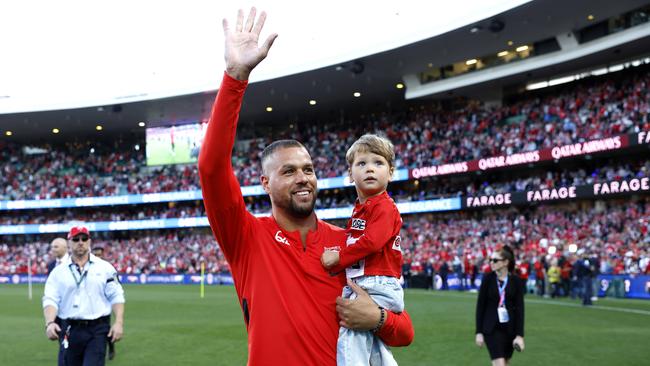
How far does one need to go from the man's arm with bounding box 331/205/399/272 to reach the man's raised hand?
1070 millimetres

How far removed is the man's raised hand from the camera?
2902 millimetres

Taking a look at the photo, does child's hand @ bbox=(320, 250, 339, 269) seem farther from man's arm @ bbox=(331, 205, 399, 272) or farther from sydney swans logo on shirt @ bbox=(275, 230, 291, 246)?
sydney swans logo on shirt @ bbox=(275, 230, 291, 246)

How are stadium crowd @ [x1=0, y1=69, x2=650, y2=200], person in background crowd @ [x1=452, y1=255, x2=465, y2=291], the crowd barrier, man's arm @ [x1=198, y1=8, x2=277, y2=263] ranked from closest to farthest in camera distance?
1. man's arm @ [x1=198, y1=8, x2=277, y2=263]
2. the crowd barrier
3. person in background crowd @ [x1=452, y1=255, x2=465, y2=291]
4. stadium crowd @ [x1=0, y1=69, x2=650, y2=200]

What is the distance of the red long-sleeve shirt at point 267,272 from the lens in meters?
2.94

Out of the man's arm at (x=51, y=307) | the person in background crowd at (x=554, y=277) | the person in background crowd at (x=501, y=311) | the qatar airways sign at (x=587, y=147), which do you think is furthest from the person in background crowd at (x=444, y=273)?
the man's arm at (x=51, y=307)

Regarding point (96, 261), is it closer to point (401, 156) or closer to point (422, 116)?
point (401, 156)

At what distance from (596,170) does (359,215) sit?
3590 cm

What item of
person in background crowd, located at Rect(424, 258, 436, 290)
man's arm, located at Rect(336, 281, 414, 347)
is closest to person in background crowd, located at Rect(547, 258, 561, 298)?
person in background crowd, located at Rect(424, 258, 436, 290)

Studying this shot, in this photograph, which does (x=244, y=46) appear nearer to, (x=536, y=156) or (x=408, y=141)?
(x=536, y=156)

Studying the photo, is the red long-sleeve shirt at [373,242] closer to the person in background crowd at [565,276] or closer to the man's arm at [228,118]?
the man's arm at [228,118]

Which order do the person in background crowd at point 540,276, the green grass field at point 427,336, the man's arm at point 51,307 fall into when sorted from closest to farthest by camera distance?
1. the man's arm at point 51,307
2. the green grass field at point 427,336
3. the person in background crowd at point 540,276

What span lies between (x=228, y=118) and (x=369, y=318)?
119 centimetres

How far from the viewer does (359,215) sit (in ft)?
13.0

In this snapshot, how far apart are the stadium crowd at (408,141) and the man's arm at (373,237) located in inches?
1231
